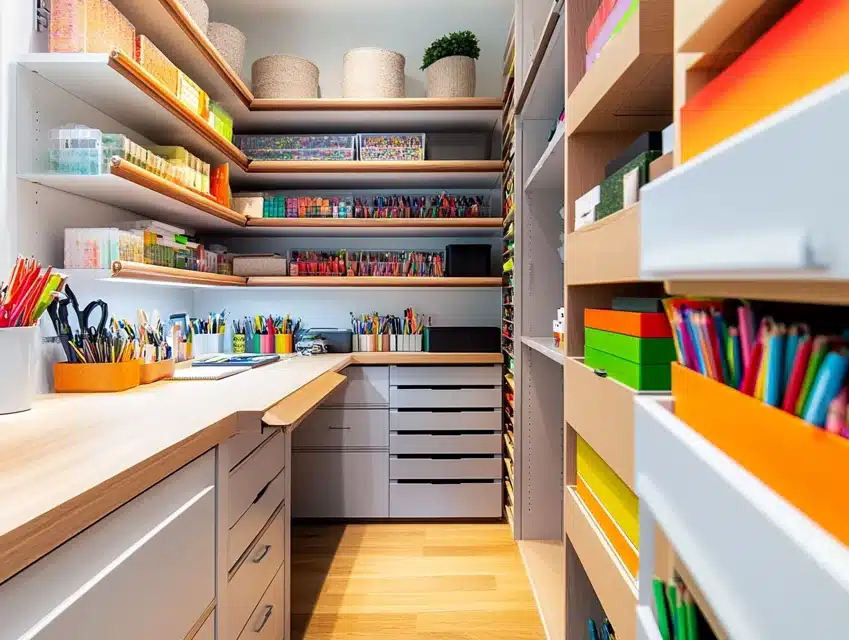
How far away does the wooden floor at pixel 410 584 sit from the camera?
1.96 metres

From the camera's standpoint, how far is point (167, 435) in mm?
1019

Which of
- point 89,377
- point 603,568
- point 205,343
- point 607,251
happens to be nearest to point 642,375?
point 607,251

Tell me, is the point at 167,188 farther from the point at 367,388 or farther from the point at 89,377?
the point at 367,388

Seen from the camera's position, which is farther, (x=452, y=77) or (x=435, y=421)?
(x=452, y=77)

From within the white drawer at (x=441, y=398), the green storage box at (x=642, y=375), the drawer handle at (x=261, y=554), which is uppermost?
the green storage box at (x=642, y=375)

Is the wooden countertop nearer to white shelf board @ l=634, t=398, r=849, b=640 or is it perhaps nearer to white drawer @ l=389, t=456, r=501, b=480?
white shelf board @ l=634, t=398, r=849, b=640

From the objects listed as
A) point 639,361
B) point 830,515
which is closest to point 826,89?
point 830,515


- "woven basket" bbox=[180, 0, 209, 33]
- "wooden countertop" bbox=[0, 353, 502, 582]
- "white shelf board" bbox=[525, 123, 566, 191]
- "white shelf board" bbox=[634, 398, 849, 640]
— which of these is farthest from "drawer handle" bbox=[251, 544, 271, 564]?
"woven basket" bbox=[180, 0, 209, 33]

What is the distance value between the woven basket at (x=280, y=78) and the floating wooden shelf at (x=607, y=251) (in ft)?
7.02

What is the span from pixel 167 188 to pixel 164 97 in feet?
0.99

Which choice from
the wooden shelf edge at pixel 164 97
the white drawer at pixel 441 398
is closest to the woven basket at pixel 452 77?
the wooden shelf edge at pixel 164 97

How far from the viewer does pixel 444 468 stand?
2.87 metres

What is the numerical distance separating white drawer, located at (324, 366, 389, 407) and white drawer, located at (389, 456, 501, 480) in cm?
30

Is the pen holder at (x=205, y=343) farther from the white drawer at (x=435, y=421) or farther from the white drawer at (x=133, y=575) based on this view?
the white drawer at (x=133, y=575)
